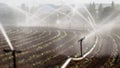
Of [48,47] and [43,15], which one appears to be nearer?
[48,47]

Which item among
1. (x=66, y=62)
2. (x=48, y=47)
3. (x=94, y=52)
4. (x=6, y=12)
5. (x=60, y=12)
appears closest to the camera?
(x=66, y=62)

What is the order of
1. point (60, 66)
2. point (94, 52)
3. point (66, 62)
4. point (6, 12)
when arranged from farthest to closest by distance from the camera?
point (6, 12)
point (94, 52)
point (66, 62)
point (60, 66)

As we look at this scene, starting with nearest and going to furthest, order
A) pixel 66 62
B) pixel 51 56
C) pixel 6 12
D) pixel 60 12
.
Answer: pixel 66 62 → pixel 51 56 → pixel 6 12 → pixel 60 12

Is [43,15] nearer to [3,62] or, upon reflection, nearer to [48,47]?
[48,47]

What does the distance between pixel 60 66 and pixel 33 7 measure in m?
72.7

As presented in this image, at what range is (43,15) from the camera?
10200 centimetres

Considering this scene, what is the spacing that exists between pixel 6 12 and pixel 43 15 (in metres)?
14.9

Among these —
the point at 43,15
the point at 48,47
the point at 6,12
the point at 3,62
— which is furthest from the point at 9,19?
the point at 3,62

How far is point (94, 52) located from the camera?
30.5 meters

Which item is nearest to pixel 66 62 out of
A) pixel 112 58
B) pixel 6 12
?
pixel 112 58

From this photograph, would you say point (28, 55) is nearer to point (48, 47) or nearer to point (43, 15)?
point (48, 47)

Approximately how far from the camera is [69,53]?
99.1 ft

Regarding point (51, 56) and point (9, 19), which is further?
point (9, 19)

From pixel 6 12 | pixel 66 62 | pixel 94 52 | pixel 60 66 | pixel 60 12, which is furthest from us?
pixel 60 12
